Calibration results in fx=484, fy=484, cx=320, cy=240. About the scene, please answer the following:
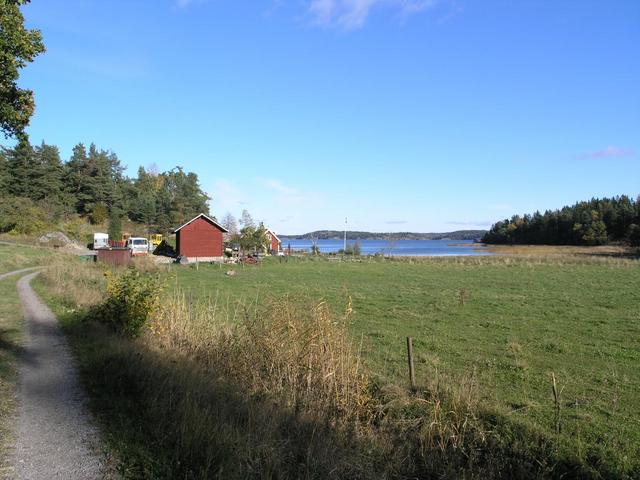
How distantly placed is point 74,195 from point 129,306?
84.7 m

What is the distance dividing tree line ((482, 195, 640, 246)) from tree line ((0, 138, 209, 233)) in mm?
97352

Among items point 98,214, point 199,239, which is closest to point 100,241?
point 199,239

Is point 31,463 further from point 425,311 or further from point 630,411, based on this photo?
point 425,311

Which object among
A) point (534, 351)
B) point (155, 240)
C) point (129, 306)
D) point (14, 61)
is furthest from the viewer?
point (155, 240)

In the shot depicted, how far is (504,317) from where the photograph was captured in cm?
1814

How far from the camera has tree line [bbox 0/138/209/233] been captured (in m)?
67.6

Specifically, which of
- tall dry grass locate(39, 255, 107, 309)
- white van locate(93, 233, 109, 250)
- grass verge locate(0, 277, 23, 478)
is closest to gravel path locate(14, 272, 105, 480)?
grass verge locate(0, 277, 23, 478)

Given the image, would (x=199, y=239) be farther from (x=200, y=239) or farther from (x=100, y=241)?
(x=100, y=241)

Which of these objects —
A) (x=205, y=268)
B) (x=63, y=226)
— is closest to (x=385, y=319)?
(x=205, y=268)

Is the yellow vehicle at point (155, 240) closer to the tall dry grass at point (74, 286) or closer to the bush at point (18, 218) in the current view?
the bush at point (18, 218)

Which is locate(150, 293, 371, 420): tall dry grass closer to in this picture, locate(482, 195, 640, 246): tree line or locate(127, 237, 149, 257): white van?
locate(127, 237, 149, 257): white van

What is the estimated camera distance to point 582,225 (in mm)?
129125

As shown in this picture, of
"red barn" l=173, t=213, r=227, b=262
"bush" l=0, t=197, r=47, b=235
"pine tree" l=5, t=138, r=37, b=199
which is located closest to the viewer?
"red barn" l=173, t=213, r=227, b=262

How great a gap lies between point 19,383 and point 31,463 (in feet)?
10.5
